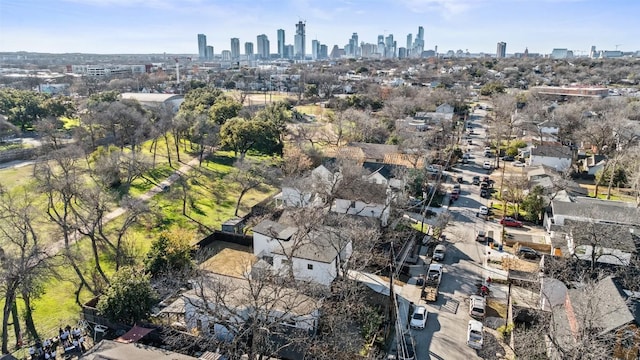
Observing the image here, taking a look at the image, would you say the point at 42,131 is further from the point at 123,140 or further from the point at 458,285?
the point at 458,285

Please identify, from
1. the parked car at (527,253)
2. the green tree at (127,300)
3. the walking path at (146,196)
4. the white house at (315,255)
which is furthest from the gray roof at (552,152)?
the green tree at (127,300)

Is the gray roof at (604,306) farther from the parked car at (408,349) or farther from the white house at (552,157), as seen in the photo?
the white house at (552,157)

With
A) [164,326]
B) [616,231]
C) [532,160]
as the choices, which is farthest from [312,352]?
[532,160]

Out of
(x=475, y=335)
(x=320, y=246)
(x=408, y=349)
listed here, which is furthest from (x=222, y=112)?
(x=475, y=335)

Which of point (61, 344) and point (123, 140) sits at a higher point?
point (123, 140)

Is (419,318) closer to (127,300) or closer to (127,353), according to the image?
(127,353)

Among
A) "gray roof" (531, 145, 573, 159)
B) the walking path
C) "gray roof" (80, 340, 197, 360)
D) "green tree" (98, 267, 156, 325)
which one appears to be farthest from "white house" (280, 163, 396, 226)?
"gray roof" (531, 145, 573, 159)
